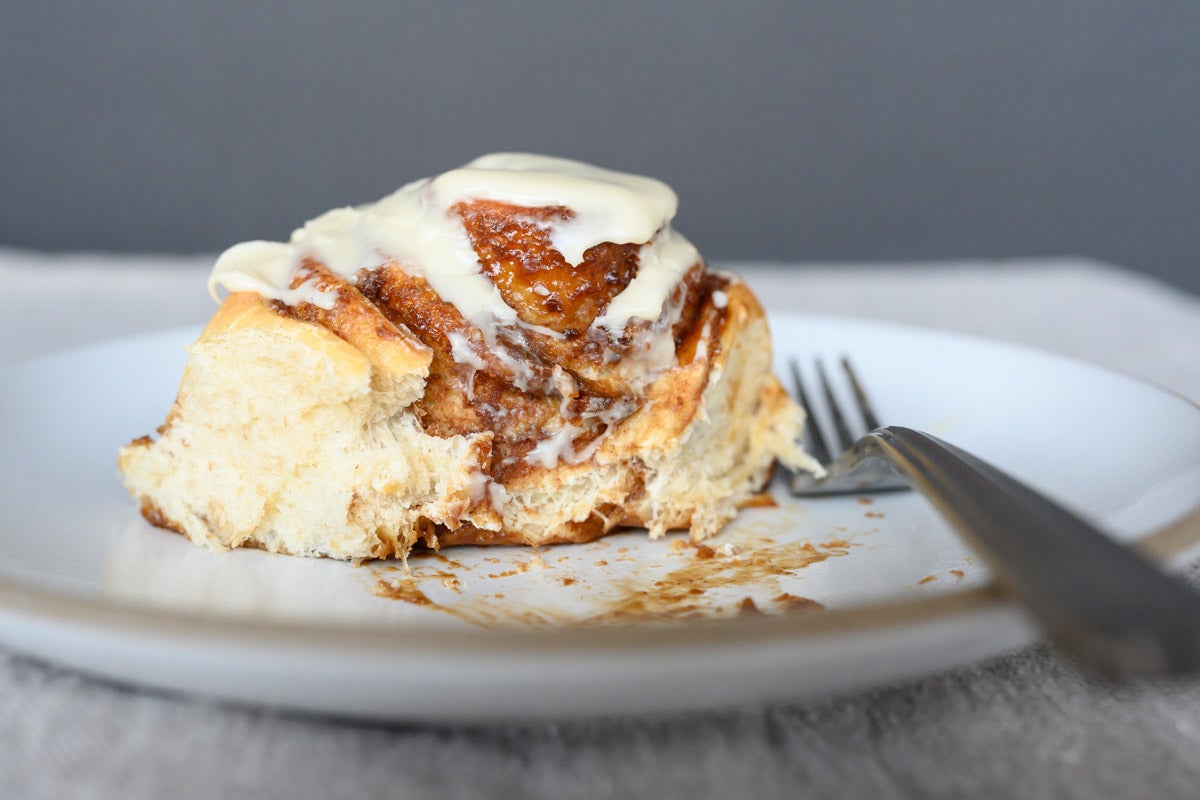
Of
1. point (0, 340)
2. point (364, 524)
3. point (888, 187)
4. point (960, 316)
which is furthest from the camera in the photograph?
point (888, 187)

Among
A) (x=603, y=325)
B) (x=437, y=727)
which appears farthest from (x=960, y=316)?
(x=437, y=727)

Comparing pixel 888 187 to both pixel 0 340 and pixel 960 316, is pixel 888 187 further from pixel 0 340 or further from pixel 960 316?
pixel 0 340

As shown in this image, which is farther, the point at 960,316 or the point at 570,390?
the point at 960,316

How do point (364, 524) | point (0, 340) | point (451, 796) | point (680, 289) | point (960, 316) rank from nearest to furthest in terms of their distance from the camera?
point (451, 796) < point (364, 524) < point (680, 289) < point (0, 340) < point (960, 316)

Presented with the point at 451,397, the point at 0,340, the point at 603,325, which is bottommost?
the point at 0,340

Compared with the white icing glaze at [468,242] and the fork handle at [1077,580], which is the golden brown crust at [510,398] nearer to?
the white icing glaze at [468,242]

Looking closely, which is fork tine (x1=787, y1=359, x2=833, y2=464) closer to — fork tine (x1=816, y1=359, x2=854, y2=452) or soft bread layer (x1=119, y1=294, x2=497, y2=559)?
fork tine (x1=816, y1=359, x2=854, y2=452)
